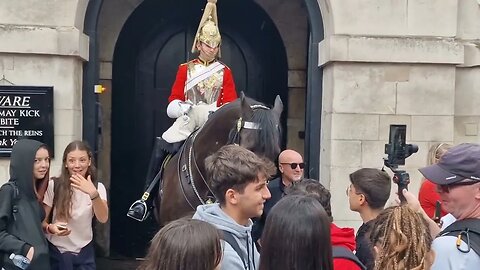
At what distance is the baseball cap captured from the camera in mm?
2826

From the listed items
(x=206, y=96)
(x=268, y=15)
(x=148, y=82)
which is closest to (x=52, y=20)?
(x=206, y=96)

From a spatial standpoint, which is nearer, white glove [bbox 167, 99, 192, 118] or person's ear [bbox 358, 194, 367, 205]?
person's ear [bbox 358, 194, 367, 205]

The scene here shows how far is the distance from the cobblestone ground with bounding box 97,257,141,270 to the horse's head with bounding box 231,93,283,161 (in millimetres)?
3975

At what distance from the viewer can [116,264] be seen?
28.4 ft

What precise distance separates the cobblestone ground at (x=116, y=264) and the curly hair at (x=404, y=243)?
622 cm

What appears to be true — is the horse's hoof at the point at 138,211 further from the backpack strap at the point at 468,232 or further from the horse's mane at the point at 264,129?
the backpack strap at the point at 468,232

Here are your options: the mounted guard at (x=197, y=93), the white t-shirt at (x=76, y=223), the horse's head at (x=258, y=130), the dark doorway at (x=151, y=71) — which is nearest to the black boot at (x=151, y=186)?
the mounted guard at (x=197, y=93)

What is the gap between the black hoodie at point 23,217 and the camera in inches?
176

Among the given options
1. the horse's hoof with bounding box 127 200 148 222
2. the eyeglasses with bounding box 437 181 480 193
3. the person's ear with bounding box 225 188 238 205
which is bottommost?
the horse's hoof with bounding box 127 200 148 222

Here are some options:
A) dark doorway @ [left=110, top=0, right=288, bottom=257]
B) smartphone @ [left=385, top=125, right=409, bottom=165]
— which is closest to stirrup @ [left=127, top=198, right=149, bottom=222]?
dark doorway @ [left=110, top=0, right=288, bottom=257]

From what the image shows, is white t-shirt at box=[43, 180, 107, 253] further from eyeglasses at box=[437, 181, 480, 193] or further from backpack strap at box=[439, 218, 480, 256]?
backpack strap at box=[439, 218, 480, 256]

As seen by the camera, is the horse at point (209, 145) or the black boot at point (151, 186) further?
the black boot at point (151, 186)

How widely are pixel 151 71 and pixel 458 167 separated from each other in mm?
6743

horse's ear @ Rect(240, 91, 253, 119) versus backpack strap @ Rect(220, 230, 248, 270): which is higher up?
horse's ear @ Rect(240, 91, 253, 119)
